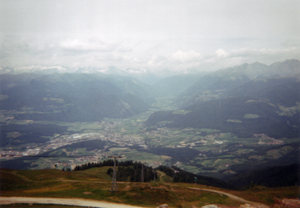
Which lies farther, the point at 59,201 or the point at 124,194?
the point at 124,194

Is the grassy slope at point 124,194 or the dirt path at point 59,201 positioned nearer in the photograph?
the dirt path at point 59,201

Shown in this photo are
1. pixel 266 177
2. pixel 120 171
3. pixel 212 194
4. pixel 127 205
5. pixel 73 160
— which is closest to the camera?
pixel 127 205

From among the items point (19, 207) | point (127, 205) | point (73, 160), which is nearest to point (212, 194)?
point (127, 205)

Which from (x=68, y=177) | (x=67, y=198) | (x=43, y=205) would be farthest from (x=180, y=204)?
(x=68, y=177)

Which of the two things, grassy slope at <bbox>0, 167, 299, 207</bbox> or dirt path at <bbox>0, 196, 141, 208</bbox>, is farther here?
grassy slope at <bbox>0, 167, 299, 207</bbox>

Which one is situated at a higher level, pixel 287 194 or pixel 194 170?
pixel 287 194

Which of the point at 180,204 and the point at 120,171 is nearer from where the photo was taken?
the point at 180,204

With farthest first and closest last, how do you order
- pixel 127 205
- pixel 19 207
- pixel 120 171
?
pixel 120 171
pixel 127 205
pixel 19 207

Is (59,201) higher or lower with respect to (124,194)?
higher

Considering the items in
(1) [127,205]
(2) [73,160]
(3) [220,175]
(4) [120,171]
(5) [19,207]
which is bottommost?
(3) [220,175]

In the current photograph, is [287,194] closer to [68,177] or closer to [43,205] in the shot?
[43,205]
